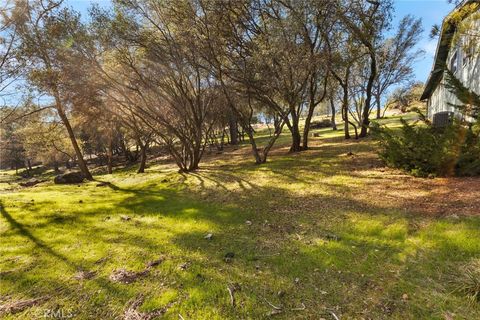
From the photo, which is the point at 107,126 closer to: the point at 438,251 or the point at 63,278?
the point at 63,278

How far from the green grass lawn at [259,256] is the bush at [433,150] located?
28.6 inches

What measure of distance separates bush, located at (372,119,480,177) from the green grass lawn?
0.73 metres

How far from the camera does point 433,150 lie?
7.59 metres

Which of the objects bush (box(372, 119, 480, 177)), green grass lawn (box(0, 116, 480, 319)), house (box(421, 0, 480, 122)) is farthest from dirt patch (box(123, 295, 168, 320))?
house (box(421, 0, 480, 122))

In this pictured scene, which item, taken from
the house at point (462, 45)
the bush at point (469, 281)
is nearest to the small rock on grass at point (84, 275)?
the bush at point (469, 281)

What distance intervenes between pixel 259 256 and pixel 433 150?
6.33 meters

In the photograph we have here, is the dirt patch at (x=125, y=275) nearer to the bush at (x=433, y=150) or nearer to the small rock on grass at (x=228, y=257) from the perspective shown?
the small rock on grass at (x=228, y=257)

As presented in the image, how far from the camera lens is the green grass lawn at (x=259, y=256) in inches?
137

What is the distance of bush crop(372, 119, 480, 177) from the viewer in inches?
270

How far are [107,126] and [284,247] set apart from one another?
1890cm

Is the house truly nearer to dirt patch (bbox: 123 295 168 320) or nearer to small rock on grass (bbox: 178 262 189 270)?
small rock on grass (bbox: 178 262 189 270)

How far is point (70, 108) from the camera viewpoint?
15195 millimetres

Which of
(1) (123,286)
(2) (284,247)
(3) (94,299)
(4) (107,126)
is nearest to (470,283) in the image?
(2) (284,247)

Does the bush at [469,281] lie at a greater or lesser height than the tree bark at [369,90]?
lesser
